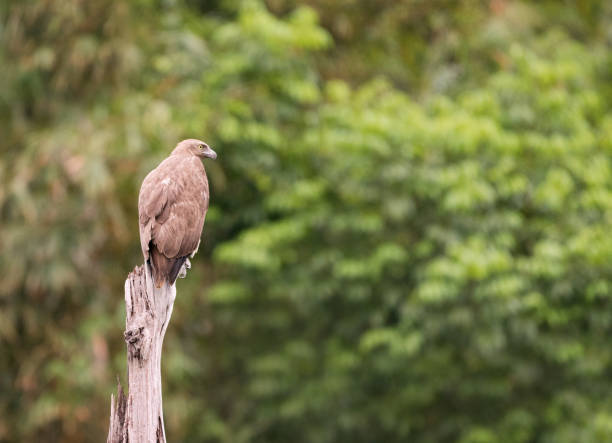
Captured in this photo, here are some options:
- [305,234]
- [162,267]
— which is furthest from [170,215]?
[305,234]

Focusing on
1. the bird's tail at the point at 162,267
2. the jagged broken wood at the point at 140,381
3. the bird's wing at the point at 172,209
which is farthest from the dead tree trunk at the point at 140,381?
the bird's wing at the point at 172,209

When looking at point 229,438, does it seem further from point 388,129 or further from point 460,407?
point 388,129

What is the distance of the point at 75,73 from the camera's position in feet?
38.2

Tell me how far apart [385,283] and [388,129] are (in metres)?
1.96

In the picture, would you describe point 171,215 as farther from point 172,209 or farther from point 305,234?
point 305,234

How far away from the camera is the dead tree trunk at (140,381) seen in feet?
15.7

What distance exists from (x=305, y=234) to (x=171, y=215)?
19.8ft

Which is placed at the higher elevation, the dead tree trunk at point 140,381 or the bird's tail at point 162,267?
the bird's tail at point 162,267

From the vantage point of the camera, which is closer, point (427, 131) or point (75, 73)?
point (427, 131)

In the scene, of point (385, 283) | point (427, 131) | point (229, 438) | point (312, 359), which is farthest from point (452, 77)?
point (229, 438)

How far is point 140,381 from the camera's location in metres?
4.81

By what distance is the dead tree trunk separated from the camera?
4.78 m

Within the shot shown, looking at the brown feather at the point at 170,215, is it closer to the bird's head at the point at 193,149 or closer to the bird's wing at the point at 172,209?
the bird's wing at the point at 172,209

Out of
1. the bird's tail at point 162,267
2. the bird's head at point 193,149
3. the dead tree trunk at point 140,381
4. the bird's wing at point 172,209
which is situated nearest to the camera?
the dead tree trunk at point 140,381
